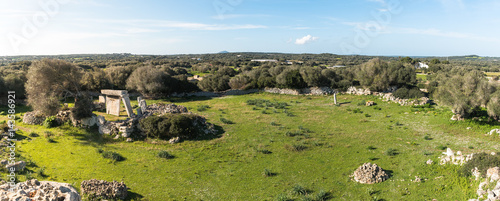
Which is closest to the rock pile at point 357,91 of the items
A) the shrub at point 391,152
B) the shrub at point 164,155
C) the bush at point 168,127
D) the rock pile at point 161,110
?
the shrub at point 391,152

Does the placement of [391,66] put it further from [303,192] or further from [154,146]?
[154,146]

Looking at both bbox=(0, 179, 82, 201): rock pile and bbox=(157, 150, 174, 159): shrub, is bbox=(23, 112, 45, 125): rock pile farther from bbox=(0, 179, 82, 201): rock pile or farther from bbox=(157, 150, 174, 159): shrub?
bbox=(0, 179, 82, 201): rock pile

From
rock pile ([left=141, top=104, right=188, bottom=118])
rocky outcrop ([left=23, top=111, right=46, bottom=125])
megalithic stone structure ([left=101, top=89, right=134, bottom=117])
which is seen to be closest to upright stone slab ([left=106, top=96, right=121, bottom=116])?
megalithic stone structure ([left=101, top=89, right=134, bottom=117])

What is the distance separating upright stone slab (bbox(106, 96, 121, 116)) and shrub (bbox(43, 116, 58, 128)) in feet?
16.3

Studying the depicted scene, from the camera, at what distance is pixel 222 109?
3322 centimetres

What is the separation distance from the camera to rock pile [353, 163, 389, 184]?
1344cm

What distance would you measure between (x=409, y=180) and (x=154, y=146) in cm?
1802

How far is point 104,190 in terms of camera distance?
39.3 feet

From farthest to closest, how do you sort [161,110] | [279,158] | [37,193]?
1. [161,110]
2. [279,158]
3. [37,193]

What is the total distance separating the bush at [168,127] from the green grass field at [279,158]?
2.95ft

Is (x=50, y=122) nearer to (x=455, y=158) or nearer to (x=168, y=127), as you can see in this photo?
(x=168, y=127)

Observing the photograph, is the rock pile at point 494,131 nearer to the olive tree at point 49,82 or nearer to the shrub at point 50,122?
the olive tree at point 49,82

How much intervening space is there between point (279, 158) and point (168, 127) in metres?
10.1

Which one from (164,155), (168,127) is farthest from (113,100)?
(164,155)
